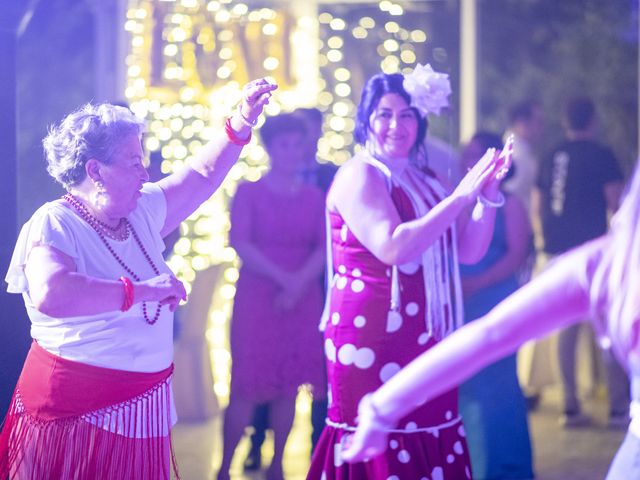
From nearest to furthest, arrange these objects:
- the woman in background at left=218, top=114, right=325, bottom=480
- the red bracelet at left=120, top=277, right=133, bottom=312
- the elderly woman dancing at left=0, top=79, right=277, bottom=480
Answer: the red bracelet at left=120, top=277, right=133, bottom=312 < the elderly woman dancing at left=0, top=79, right=277, bottom=480 < the woman in background at left=218, top=114, right=325, bottom=480

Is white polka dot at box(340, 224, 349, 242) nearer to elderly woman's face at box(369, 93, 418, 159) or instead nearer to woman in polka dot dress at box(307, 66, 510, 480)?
woman in polka dot dress at box(307, 66, 510, 480)

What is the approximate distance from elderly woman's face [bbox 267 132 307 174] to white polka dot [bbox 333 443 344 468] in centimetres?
161

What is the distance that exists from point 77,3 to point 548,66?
9.93m

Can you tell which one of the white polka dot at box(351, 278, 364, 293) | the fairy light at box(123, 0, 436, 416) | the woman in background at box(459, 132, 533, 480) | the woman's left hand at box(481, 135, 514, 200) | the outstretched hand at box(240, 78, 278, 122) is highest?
the fairy light at box(123, 0, 436, 416)

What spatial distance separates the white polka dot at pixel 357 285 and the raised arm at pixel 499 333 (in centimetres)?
120

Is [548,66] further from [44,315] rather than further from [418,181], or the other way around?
[44,315]

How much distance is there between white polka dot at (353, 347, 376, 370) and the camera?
3.03 meters

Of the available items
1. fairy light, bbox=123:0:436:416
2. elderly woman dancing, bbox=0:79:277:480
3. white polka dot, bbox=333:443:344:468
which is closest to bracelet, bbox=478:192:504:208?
white polka dot, bbox=333:443:344:468

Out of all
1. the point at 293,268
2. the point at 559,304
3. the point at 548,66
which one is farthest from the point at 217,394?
the point at 548,66

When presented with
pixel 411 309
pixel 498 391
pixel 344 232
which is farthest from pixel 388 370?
pixel 498 391

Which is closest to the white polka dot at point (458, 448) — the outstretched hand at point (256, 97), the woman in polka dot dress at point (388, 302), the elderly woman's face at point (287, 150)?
the woman in polka dot dress at point (388, 302)

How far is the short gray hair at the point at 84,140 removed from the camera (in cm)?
257

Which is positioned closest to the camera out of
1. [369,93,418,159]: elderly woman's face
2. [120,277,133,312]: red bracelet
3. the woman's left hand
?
[120,277,133,312]: red bracelet

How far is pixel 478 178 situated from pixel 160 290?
920 millimetres
